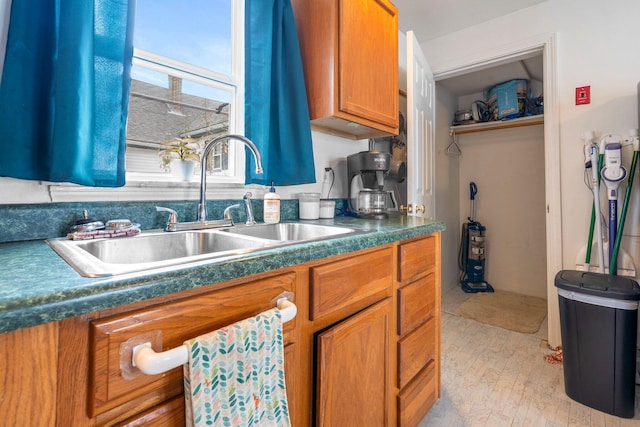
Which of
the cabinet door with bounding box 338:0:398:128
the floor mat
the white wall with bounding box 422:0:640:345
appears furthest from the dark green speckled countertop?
the floor mat

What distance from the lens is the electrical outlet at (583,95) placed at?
1.99m

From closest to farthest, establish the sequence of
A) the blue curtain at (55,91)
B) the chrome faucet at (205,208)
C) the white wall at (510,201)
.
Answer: the blue curtain at (55,91), the chrome faucet at (205,208), the white wall at (510,201)

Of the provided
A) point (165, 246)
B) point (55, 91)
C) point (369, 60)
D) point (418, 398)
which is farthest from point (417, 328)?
point (55, 91)

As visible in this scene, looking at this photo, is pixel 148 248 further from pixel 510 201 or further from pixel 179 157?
pixel 510 201

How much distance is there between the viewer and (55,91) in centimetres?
84

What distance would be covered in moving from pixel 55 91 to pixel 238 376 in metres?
0.92

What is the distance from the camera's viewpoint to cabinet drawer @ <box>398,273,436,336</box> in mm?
1170

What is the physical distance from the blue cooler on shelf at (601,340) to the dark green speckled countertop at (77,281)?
5.09ft

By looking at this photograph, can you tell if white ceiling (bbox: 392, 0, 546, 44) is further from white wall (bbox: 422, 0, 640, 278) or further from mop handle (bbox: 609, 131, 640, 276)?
mop handle (bbox: 609, 131, 640, 276)

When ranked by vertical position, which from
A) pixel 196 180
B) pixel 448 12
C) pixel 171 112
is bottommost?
pixel 196 180

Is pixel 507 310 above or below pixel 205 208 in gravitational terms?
below

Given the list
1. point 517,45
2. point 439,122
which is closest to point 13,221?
point 517,45

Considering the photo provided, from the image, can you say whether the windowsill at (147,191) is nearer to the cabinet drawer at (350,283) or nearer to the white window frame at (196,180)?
the white window frame at (196,180)

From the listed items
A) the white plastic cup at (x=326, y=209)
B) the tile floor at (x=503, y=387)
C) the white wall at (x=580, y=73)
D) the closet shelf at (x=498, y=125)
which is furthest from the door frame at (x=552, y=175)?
the white plastic cup at (x=326, y=209)
